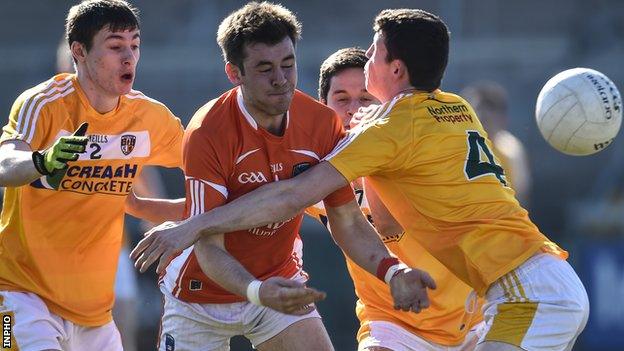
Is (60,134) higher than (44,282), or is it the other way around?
(60,134)

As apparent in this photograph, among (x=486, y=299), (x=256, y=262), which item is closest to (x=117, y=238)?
(x=256, y=262)

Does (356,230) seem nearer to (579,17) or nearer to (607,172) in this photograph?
(607,172)

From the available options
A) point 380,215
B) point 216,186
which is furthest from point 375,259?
Result: point 216,186

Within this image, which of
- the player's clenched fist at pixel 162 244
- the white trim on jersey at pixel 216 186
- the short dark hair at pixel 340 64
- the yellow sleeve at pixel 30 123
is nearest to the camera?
the player's clenched fist at pixel 162 244

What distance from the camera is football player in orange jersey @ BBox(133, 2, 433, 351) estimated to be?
573 cm

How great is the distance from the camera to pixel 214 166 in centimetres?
575

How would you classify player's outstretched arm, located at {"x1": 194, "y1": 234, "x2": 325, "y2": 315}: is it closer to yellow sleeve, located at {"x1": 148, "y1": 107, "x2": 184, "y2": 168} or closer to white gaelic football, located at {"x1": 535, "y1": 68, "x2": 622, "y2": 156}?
yellow sleeve, located at {"x1": 148, "y1": 107, "x2": 184, "y2": 168}

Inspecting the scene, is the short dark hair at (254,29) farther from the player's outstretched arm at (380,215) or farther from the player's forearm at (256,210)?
the player's outstretched arm at (380,215)

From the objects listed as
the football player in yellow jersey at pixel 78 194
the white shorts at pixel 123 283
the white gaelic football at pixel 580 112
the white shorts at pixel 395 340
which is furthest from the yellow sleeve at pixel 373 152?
the white shorts at pixel 123 283

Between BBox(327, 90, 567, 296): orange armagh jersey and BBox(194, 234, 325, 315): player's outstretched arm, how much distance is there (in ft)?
2.41

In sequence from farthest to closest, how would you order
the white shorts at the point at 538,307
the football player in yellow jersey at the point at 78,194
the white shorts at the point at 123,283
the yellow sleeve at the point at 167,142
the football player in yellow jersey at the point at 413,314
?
Result: the white shorts at the point at 123,283
the yellow sleeve at the point at 167,142
the football player in yellow jersey at the point at 413,314
the football player in yellow jersey at the point at 78,194
the white shorts at the point at 538,307

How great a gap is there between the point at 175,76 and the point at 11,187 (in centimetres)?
999

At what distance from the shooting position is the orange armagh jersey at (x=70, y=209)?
20.8 ft

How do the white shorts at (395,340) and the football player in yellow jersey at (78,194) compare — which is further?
the white shorts at (395,340)
